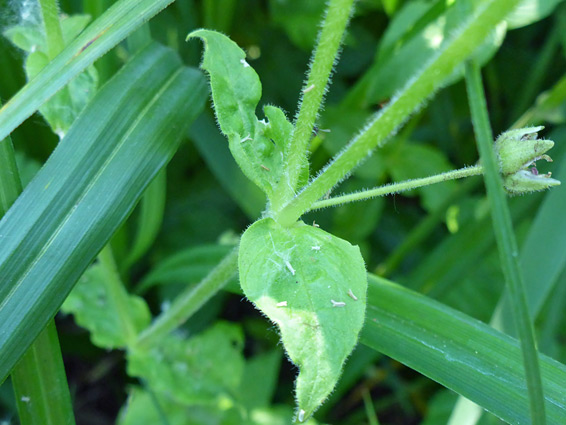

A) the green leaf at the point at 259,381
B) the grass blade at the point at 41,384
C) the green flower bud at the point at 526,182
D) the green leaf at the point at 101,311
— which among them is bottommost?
the grass blade at the point at 41,384

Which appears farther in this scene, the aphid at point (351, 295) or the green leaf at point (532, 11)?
the green leaf at point (532, 11)

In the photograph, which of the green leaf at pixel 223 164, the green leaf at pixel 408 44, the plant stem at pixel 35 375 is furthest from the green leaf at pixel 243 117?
the green leaf at pixel 223 164

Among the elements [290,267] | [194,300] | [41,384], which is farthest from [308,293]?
[41,384]

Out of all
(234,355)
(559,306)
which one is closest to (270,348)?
(234,355)

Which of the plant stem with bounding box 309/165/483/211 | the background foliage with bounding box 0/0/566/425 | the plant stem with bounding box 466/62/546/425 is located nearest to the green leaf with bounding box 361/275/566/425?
the background foliage with bounding box 0/0/566/425

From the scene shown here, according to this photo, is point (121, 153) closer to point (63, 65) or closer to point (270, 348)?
point (63, 65)

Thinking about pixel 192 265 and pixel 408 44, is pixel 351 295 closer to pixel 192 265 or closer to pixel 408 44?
pixel 192 265

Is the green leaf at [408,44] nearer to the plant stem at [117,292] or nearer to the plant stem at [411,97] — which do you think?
the plant stem at [411,97]
